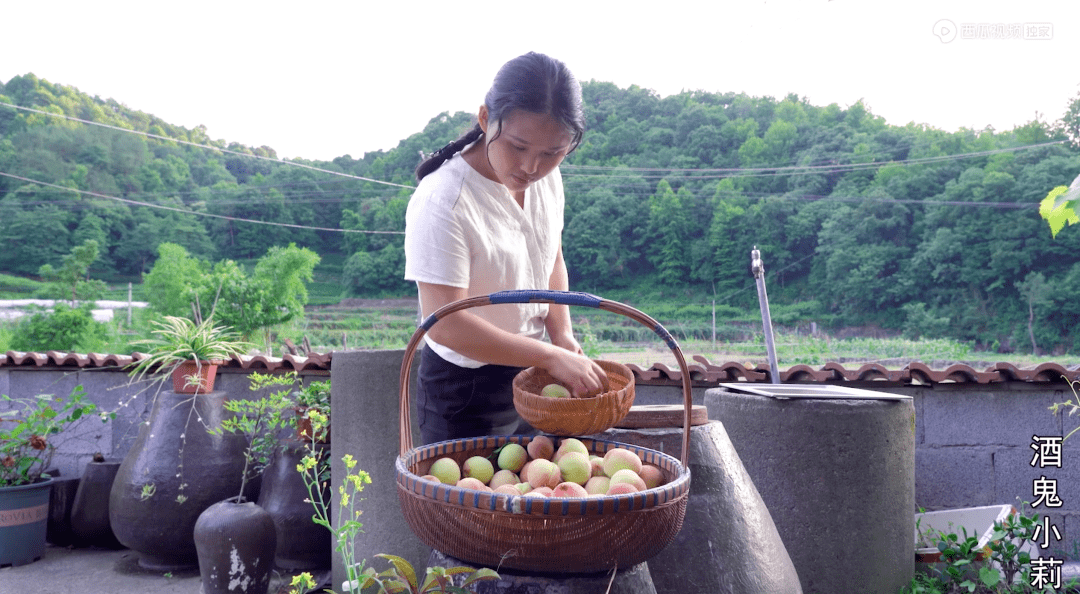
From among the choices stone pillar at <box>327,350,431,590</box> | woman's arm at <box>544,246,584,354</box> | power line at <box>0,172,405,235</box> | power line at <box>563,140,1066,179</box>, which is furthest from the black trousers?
power line at <box>563,140,1066,179</box>

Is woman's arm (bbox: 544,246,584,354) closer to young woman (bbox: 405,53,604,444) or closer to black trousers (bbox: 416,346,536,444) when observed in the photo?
young woman (bbox: 405,53,604,444)

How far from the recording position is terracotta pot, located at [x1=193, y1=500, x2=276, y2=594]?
10.3ft

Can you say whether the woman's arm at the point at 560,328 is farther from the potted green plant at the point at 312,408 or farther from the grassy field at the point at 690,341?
the grassy field at the point at 690,341

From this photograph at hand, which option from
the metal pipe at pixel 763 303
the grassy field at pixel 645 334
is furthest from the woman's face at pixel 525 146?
the grassy field at pixel 645 334

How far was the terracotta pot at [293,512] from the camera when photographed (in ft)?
11.8

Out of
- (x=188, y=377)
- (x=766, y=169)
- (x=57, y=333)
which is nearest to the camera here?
(x=188, y=377)

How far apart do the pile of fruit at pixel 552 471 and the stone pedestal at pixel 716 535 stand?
504 mm

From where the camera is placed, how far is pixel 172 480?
3750 millimetres

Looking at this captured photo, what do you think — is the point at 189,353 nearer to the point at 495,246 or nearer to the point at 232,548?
the point at 232,548

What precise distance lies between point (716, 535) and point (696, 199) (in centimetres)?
4252

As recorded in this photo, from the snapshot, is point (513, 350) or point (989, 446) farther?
point (989, 446)

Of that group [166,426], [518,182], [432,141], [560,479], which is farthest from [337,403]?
[432,141]

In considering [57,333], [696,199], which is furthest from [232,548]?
[696,199]

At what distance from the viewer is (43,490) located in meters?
4.14
